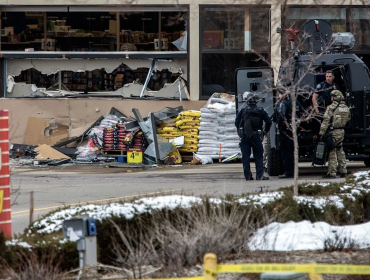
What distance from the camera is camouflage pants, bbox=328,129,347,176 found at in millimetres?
15578

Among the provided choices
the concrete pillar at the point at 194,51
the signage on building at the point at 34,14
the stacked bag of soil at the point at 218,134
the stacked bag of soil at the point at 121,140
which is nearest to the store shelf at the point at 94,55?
the concrete pillar at the point at 194,51

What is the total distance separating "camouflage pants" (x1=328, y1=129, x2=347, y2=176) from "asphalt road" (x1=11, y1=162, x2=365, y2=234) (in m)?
0.29

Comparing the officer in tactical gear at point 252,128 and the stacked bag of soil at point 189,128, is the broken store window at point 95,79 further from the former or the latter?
the officer in tactical gear at point 252,128

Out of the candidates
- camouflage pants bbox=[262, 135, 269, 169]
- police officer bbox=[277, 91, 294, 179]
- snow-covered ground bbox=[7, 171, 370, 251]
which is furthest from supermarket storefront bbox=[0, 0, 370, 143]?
snow-covered ground bbox=[7, 171, 370, 251]

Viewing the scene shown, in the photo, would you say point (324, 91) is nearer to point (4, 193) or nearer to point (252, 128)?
point (252, 128)

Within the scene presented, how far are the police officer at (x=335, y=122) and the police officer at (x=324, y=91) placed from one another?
29cm

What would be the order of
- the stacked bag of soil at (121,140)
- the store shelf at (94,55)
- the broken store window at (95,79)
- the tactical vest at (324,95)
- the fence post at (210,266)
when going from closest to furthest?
the fence post at (210,266), the tactical vest at (324,95), the stacked bag of soil at (121,140), the store shelf at (94,55), the broken store window at (95,79)

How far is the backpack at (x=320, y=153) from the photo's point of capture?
15.3 meters

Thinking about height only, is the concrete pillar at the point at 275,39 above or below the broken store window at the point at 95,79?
above

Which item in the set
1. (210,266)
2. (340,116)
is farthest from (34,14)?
(210,266)

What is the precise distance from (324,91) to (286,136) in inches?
45.5

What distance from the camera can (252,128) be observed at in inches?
622

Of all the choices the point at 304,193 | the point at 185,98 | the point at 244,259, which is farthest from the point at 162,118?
the point at 244,259

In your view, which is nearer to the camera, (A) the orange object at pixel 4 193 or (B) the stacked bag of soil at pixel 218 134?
(A) the orange object at pixel 4 193
